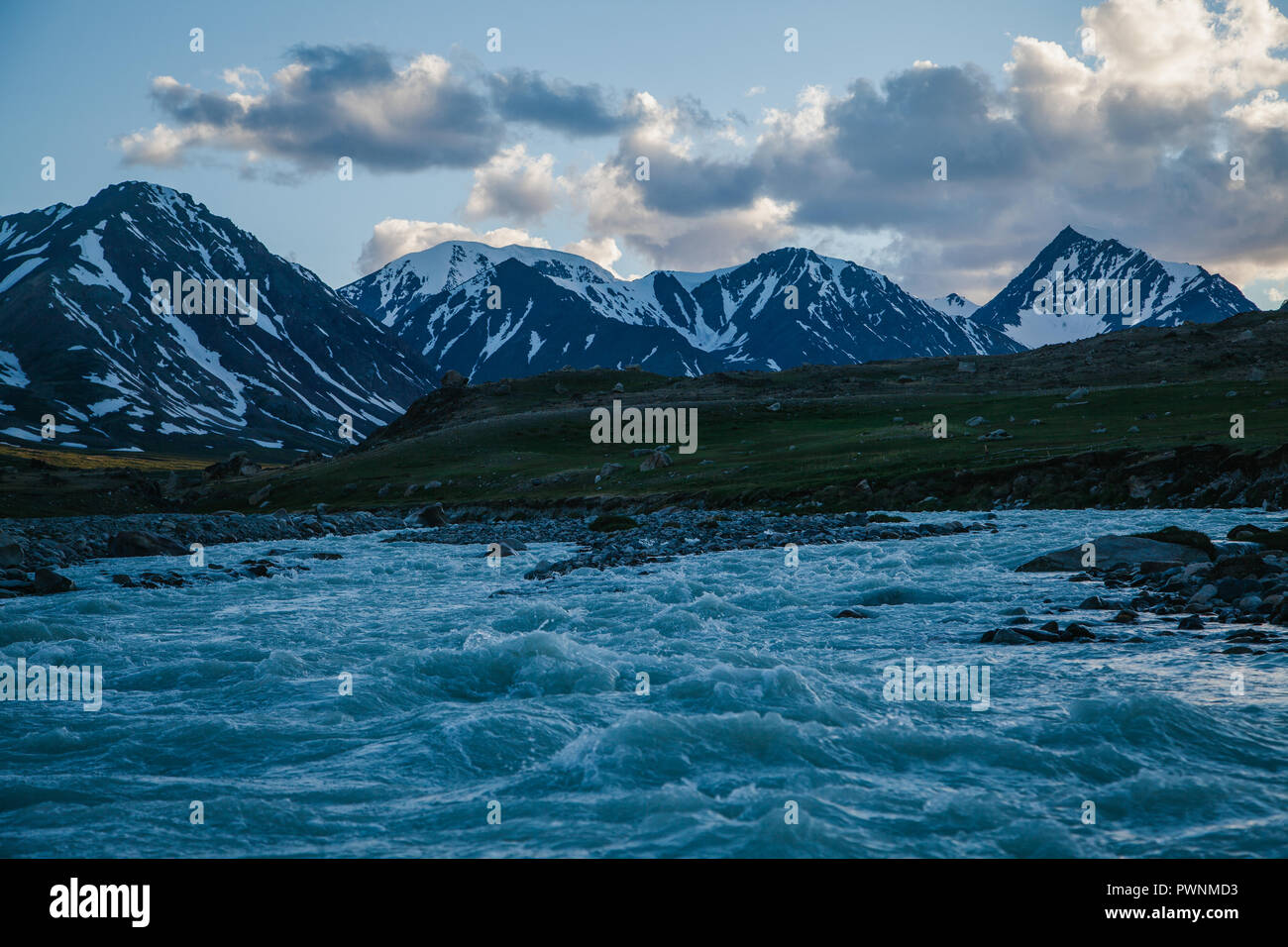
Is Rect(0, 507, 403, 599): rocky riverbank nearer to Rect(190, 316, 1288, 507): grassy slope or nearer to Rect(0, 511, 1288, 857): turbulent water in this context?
Rect(0, 511, 1288, 857): turbulent water

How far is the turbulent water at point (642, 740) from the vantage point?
10906 millimetres

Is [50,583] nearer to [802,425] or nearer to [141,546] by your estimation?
[141,546]

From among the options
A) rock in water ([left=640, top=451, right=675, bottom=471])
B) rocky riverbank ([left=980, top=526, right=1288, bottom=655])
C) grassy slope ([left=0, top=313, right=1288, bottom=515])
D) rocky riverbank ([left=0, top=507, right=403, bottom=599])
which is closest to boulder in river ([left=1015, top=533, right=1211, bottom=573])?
rocky riverbank ([left=980, top=526, right=1288, bottom=655])

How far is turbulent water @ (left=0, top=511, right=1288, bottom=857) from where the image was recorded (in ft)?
35.8

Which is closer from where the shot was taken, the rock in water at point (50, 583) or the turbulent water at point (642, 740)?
the turbulent water at point (642, 740)

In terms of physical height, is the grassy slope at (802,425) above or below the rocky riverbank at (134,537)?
above

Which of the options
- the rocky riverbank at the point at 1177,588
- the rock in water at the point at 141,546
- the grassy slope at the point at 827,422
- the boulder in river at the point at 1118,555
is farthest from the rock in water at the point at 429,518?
the rocky riverbank at the point at 1177,588

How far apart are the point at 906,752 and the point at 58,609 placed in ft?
89.6

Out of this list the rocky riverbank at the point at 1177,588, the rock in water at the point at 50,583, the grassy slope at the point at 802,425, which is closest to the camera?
the rocky riverbank at the point at 1177,588

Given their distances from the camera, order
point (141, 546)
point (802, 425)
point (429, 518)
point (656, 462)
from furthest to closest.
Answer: point (802, 425) → point (656, 462) → point (429, 518) → point (141, 546)

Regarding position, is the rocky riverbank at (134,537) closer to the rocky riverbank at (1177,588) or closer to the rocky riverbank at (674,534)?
the rocky riverbank at (674,534)

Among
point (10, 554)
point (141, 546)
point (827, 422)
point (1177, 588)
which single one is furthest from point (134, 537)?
point (827, 422)

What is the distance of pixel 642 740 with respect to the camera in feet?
45.7

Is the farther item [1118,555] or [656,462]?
[656,462]
